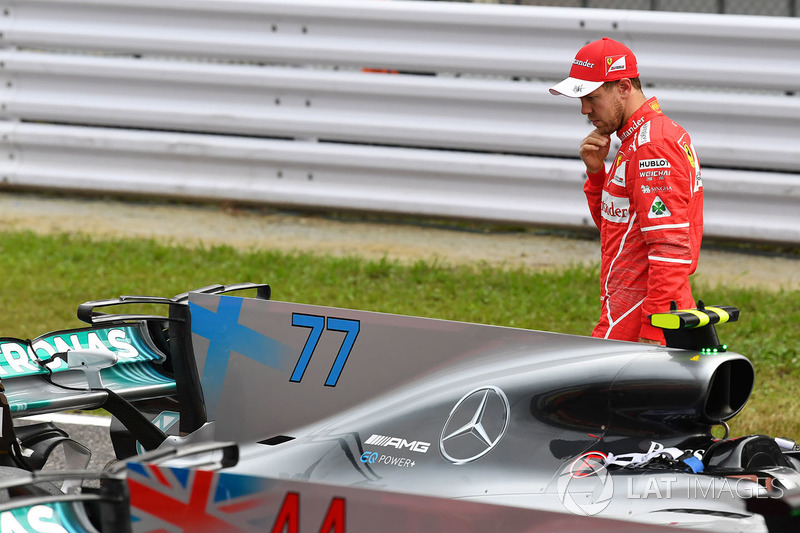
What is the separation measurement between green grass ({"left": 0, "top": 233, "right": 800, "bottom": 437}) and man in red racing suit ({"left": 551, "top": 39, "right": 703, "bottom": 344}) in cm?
190

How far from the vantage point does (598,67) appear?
12.6 ft

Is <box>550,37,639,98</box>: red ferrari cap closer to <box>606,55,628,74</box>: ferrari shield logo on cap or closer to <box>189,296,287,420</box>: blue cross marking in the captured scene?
<box>606,55,628,74</box>: ferrari shield logo on cap

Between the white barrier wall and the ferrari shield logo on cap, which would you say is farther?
the white barrier wall

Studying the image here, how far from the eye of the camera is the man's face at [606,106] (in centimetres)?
389

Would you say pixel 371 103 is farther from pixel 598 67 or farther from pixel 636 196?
pixel 636 196

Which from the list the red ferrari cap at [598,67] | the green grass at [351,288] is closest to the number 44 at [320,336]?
the red ferrari cap at [598,67]

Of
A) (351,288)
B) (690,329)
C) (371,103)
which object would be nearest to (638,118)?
(690,329)

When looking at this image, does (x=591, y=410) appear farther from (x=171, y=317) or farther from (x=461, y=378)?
(x=171, y=317)

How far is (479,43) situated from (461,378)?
195 inches

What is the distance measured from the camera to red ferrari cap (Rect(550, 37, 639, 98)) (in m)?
3.84

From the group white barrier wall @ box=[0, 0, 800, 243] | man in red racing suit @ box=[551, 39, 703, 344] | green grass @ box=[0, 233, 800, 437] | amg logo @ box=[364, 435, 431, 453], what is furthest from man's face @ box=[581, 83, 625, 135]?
white barrier wall @ box=[0, 0, 800, 243]

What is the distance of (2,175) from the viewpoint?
8883 millimetres

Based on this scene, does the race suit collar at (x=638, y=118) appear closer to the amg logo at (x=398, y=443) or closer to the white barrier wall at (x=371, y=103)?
the amg logo at (x=398, y=443)

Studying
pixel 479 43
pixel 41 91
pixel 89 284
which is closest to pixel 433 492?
pixel 89 284
